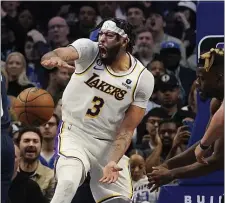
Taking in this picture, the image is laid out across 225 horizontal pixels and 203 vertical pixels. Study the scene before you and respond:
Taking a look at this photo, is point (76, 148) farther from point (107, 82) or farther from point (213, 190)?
point (213, 190)

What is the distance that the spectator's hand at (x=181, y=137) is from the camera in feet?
34.8

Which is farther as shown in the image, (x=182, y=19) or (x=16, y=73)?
(x=182, y=19)

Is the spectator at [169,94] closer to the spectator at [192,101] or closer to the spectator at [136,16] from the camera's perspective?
the spectator at [192,101]

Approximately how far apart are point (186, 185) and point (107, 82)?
1977 mm

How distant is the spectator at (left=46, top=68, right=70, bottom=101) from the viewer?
11866 mm

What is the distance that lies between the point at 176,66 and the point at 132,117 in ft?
11.9

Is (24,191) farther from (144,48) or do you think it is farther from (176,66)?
(144,48)

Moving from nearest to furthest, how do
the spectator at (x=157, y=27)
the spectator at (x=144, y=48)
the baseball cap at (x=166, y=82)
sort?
1. the baseball cap at (x=166, y=82)
2. the spectator at (x=144, y=48)
3. the spectator at (x=157, y=27)

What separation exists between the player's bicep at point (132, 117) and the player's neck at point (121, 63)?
0.38 m

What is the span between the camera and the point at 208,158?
9758mm

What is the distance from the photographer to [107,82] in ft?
28.0

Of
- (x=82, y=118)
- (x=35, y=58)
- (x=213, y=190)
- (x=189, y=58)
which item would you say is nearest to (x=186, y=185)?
(x=213, y=190)

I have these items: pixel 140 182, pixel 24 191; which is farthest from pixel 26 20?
pixel 24 191

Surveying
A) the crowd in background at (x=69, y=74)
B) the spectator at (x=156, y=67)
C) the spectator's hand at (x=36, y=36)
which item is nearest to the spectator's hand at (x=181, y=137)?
the crowd in background at (x=69, y=74)
